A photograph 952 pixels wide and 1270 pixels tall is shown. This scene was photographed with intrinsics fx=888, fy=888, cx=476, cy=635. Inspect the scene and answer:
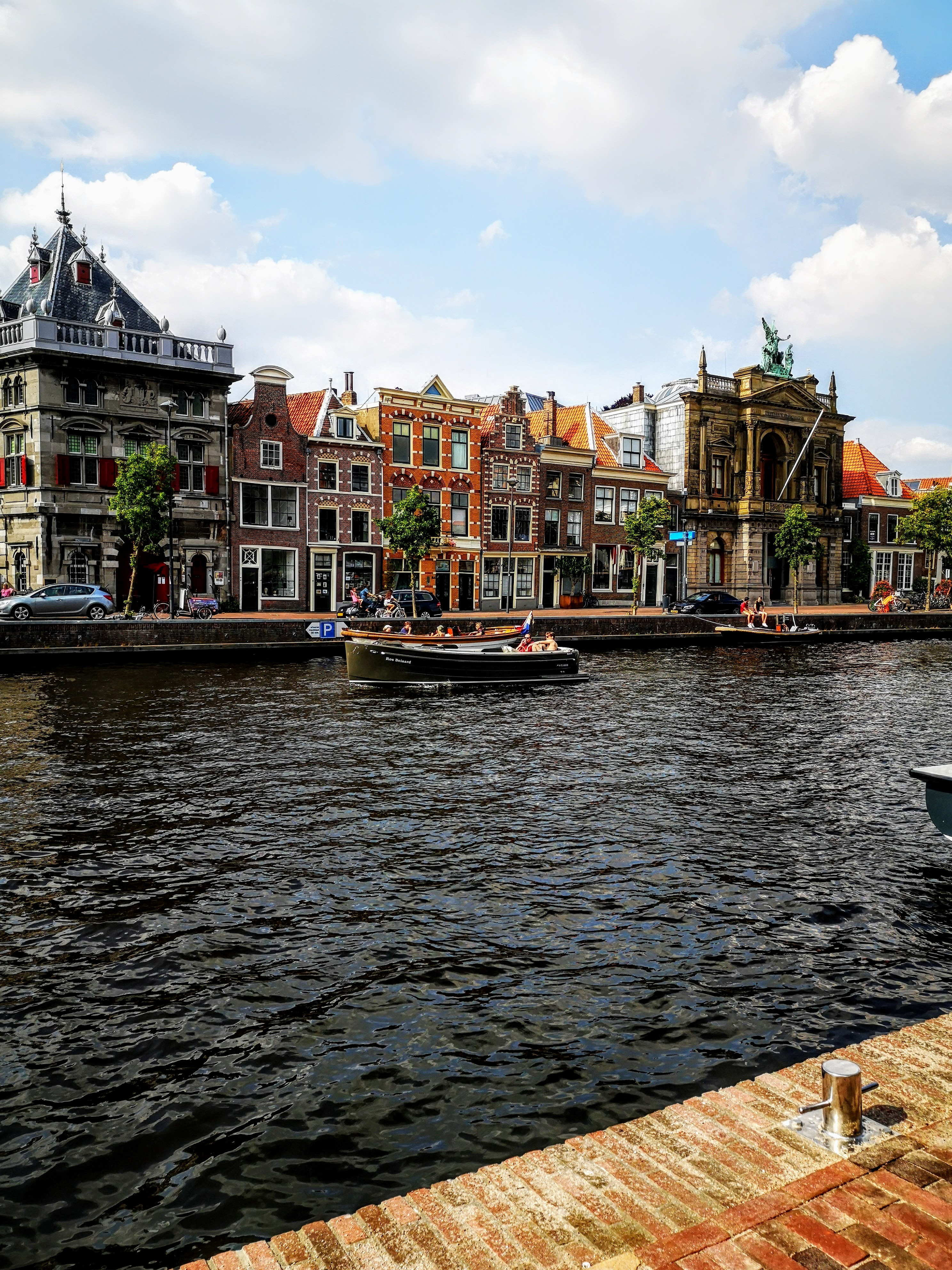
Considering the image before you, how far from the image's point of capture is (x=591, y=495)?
6362 centimetres

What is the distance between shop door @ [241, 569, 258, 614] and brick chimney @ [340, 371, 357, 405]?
41.0 ft

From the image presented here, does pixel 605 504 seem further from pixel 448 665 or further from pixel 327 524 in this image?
pixel 448 665

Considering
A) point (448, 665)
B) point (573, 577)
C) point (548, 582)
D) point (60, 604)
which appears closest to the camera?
point (448, 665)

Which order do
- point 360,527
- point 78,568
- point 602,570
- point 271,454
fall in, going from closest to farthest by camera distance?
point 78,568, point 271,454, point 360,527, point 602,570

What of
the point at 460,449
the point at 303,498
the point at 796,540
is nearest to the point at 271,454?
the point at 303,498

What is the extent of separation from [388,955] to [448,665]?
21707 mm

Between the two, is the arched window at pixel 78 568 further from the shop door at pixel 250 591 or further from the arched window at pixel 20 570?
the shop door at pixel 250 591

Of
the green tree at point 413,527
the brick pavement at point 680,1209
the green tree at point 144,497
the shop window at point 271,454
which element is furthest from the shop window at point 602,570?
the brick pavement at point 680,1209

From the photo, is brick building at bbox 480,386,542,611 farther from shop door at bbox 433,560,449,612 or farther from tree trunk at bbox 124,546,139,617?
tree trunk at bbox 124,546,139,617

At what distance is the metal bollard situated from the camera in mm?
4945

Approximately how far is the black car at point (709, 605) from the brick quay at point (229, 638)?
13.5 ft

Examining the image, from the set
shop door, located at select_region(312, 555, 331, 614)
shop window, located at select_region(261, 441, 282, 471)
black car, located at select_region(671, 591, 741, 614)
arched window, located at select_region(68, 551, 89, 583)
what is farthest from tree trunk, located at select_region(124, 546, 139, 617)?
black car, located at select_region(671, 591, 741, 614)

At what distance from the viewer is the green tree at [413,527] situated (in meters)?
49.6

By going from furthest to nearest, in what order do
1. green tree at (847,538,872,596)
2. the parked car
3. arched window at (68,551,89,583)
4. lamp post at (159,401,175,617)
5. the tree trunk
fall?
green tree at (847,538,872,596), arched window at (68,551,89,583), lamp post at (159,401,175,617), the tree trunk, the parked car
